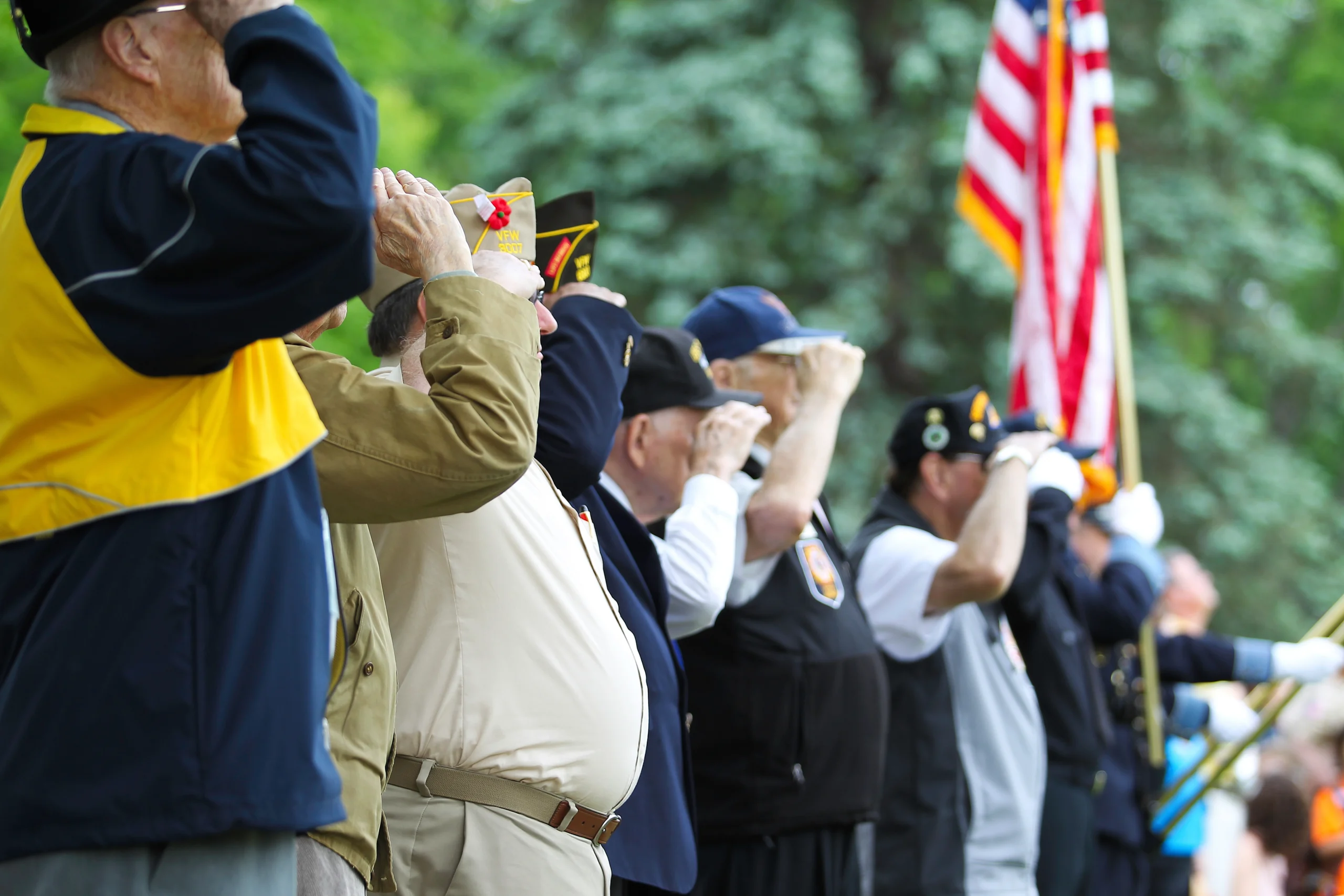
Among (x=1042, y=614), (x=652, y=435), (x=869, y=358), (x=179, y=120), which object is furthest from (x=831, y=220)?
(x=179, y=120)

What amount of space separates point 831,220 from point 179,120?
11071mm

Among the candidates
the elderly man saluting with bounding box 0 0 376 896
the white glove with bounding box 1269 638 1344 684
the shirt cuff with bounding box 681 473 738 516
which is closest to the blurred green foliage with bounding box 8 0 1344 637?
the white glove with bounding box 1269 638 1344 684

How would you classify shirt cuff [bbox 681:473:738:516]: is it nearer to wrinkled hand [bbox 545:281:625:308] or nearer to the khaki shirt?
wrinkled hand [bbox 545:281:625:308]

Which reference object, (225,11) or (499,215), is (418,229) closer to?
(499,215)

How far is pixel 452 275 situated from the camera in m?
2.46

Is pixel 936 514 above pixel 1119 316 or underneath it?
underneath

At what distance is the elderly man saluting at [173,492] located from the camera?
1.85 m

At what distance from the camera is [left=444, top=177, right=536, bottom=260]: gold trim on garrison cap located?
9.62 feet

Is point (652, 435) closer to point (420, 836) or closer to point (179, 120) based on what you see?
point (420, 836)

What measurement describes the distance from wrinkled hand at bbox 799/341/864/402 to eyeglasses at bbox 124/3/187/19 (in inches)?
115

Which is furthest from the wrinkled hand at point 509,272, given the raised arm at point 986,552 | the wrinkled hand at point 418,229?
the raised arm at point 986,552

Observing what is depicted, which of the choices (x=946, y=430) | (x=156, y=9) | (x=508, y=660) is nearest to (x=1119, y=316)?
(x=946, y=430)

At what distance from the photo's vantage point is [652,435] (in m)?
4.30

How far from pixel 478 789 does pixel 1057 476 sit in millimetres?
3885
